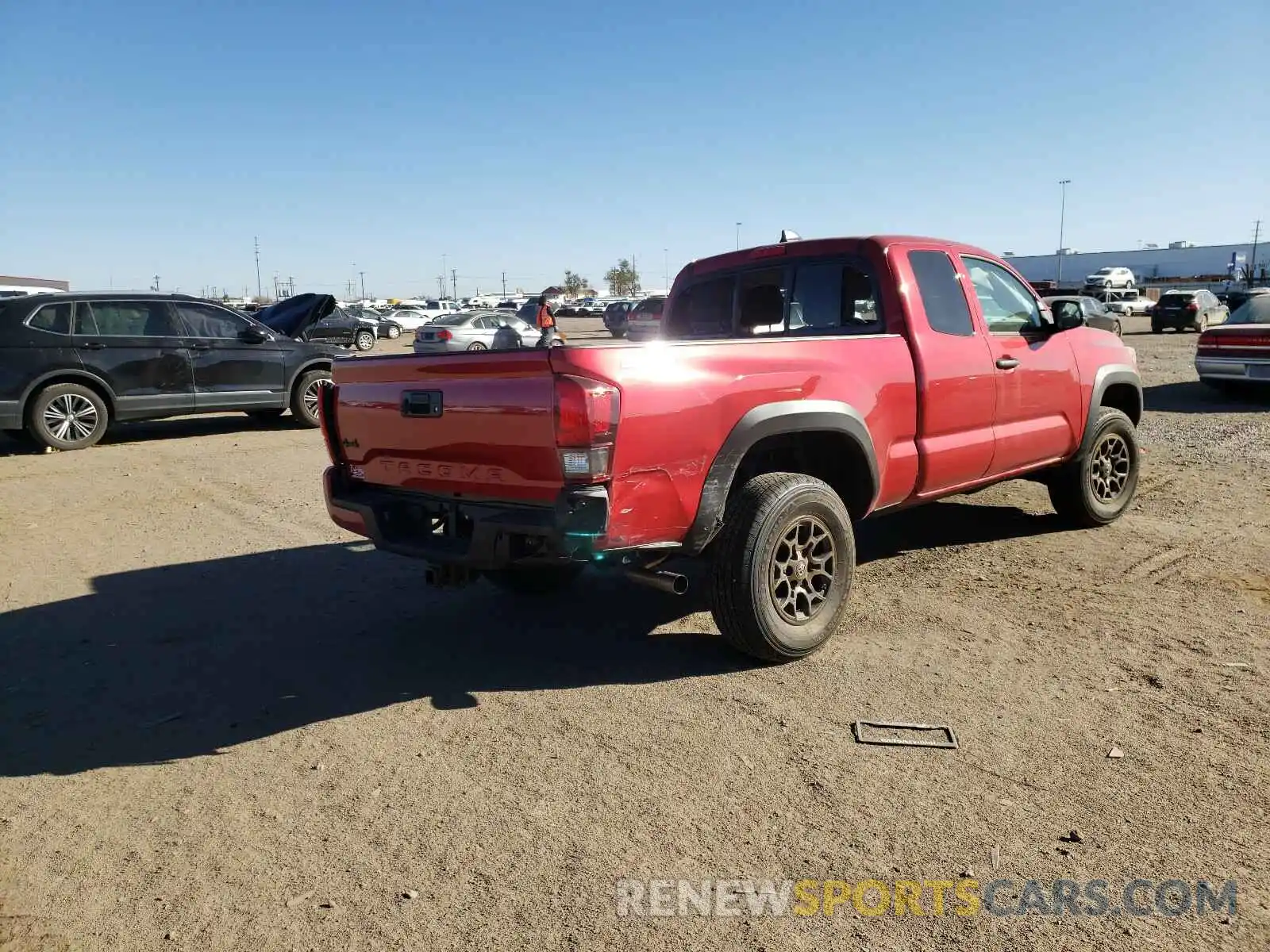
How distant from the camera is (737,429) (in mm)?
3816

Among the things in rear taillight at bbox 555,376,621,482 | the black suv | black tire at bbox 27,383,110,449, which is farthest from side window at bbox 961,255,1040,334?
black tire at bbox 27,383,110,449

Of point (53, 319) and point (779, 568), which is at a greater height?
point (53, 319)

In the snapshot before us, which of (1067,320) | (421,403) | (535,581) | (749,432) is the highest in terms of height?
(1067,320)

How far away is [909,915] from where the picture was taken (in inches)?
95.5

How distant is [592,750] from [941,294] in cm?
323

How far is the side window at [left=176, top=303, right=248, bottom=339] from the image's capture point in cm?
1105

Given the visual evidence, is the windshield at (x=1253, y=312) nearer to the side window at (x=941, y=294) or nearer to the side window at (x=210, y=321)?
the side window at (x=941, y=294)

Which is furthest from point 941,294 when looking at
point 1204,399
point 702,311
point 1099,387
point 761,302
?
point 1204,399

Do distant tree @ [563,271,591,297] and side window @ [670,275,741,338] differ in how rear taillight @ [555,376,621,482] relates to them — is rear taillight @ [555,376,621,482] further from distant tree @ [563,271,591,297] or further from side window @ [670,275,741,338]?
distant tree @ [563,271,591,297]

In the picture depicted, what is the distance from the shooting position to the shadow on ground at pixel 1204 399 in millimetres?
12367

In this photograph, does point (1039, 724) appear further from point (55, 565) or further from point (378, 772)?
point (55, 565)

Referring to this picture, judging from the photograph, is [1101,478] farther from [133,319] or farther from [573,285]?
[573,285]

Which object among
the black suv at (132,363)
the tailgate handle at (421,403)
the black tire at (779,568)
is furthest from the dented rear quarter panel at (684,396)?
the black suv at (132,363)

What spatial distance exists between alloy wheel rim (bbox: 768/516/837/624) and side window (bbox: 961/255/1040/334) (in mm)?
1995
